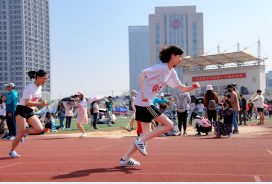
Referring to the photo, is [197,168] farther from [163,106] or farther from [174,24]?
[174,24]

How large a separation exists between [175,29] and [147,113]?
464ft

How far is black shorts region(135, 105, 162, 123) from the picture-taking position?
5.16m

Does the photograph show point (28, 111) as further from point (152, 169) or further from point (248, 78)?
point (248, 78)

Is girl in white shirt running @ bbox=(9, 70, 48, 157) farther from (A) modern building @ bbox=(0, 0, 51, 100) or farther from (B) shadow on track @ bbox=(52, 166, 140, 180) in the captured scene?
(A) modern building @ bbox=(0, 0, 51, 100)

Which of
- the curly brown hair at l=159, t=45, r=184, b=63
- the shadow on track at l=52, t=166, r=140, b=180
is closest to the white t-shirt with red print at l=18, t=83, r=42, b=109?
the shadow on track at l=52, t=166, r=140, b=180

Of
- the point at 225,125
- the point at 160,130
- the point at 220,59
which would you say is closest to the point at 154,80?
the point at 160,130

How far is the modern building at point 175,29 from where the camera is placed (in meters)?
137

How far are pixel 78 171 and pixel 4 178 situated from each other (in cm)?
111

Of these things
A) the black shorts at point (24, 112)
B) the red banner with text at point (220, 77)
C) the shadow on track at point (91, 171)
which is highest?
the red banner with text at point (220, 77)

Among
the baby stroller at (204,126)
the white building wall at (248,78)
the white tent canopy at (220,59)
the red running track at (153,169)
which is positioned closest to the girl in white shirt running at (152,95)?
the red running track at (153,169)

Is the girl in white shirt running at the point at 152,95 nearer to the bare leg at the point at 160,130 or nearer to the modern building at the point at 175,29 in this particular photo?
the bare leg at the point at 160,130

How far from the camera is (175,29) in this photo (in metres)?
143

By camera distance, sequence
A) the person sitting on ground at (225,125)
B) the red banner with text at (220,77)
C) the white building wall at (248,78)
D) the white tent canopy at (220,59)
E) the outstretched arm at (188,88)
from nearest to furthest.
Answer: the outstretched arm at (188,88) < the person sitting on ground at (225,125) < the white tent canopy at (220,59) < the white building wall at (248,78) < the red banner with text at (220,77)

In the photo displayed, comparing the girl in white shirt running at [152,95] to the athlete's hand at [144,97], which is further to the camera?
the girl in white shirt running at [152,95]
